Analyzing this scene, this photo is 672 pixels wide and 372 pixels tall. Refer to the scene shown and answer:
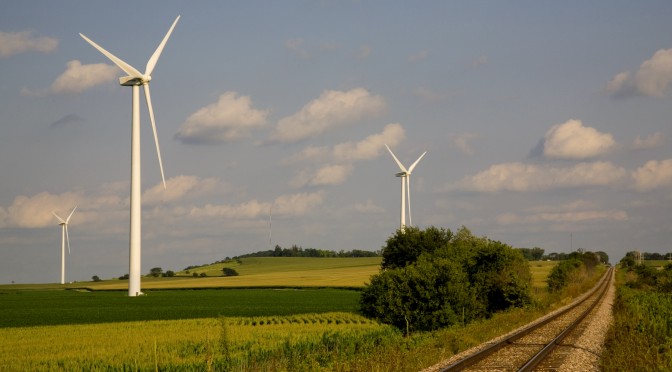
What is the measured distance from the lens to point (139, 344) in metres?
34.3

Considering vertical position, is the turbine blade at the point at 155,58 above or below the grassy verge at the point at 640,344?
above

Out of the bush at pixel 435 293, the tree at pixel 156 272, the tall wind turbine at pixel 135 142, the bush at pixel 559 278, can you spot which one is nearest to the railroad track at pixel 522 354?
the bush at pixel 435 293

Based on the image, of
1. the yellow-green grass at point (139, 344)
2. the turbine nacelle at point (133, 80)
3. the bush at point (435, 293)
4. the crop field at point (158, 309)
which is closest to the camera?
the yellow-green grass at point (139, 344)

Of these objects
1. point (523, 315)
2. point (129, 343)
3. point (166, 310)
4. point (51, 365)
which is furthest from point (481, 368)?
point (166, 310)

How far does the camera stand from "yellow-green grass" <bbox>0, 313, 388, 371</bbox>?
26.4m

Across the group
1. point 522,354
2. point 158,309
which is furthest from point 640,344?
point 158,309

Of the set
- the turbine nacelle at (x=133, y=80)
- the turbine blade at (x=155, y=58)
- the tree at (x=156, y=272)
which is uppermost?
the turbine blade at (x=155, y=58)

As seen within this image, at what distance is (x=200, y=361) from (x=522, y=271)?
1436 inches

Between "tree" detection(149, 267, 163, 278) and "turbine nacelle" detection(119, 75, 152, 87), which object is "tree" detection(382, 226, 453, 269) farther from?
"tree" detection(149, 267, 163, 278)

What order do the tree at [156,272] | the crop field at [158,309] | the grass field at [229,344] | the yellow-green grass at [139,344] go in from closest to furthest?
1. the grass field at [229,344]
2. the yellow-green grass at [139,344]
3. the crop field at [158,309]
4. the tree at [156,272]

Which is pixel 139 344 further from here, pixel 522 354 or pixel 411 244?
pixel 411 244

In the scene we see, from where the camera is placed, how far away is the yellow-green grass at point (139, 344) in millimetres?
26422

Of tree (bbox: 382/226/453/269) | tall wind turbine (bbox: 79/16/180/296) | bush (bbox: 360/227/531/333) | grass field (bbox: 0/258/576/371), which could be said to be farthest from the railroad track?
tall wind turbine (bbox: 79/16/180/296)

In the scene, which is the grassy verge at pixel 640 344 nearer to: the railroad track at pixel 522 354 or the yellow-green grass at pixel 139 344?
the railroad track at pixel 522 354
